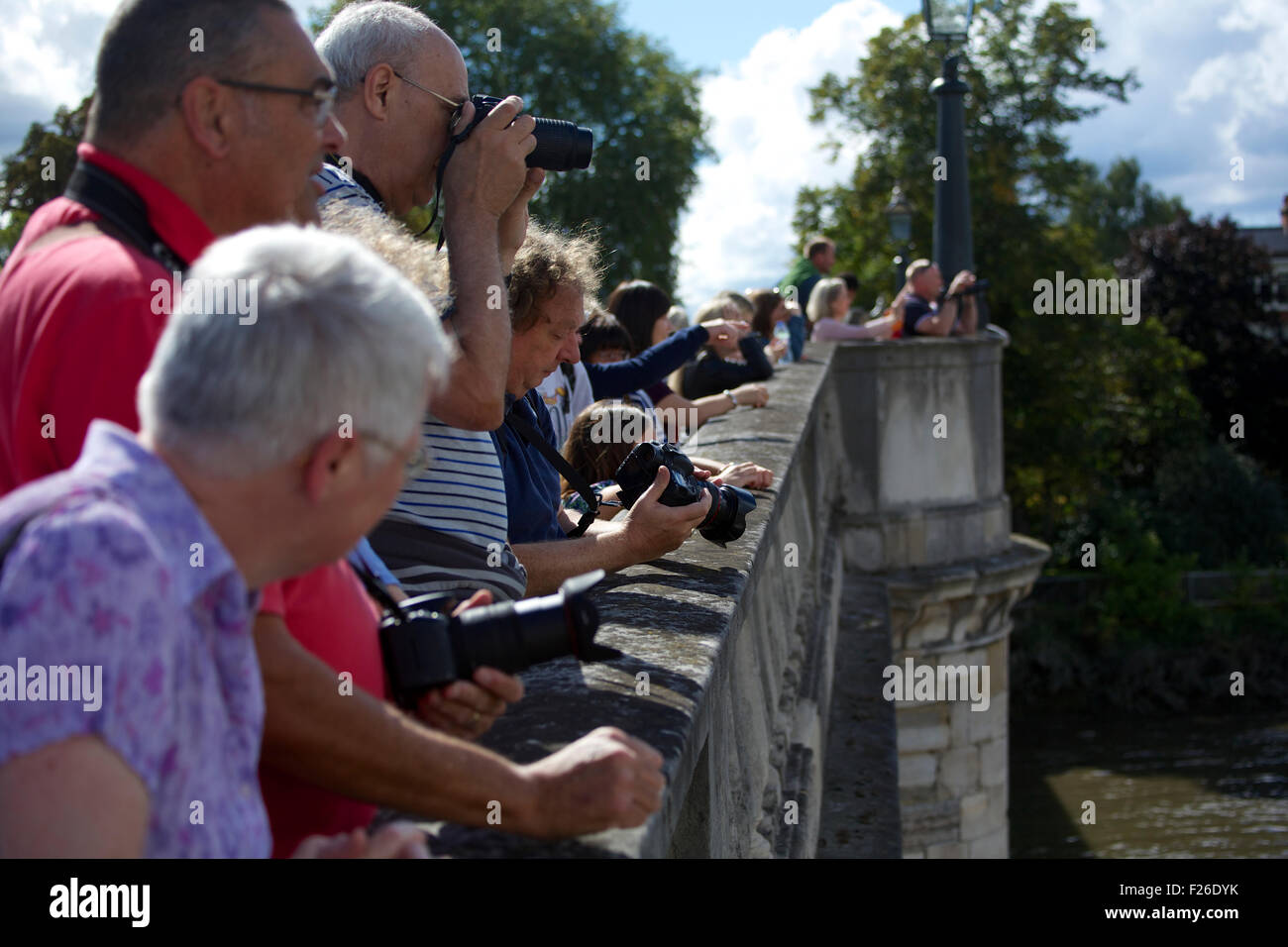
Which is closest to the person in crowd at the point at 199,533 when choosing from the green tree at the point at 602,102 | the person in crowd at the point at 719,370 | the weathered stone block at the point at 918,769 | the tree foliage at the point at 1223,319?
the person in crowd at the point at 719,370

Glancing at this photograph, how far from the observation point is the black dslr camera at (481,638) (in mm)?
1904

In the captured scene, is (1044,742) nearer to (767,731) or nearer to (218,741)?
(767,731)

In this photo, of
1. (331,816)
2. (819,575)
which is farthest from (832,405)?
(331,816)

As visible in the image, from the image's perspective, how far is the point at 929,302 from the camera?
13.0m

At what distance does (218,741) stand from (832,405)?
1045cm

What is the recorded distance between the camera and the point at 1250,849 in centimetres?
2217

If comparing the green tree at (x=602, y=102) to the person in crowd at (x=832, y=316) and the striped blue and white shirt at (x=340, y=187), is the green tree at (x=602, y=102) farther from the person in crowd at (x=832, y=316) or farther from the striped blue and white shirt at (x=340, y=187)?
the striped blue and white shirt at (x=340, y=187)

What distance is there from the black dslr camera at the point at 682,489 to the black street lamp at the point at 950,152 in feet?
31.4

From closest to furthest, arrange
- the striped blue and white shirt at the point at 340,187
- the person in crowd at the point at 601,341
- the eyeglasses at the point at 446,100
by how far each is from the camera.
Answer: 1. the striped blue and white shirt at the point at 340,187
2. the eyeglasses at the point at 446,100
3. the person in crowd at the point at 601,341

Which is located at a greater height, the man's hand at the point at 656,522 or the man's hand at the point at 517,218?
the man's hand at the point at 517,218

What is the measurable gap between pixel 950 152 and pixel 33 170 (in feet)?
31.7

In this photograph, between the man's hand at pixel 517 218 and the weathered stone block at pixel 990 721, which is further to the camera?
the weathered stone block at pixel 990 721

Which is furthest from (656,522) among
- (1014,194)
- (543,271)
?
(1014,194)

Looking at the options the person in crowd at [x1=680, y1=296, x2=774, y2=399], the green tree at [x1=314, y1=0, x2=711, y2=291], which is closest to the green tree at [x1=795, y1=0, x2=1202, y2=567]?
the green tree at [x1=314, y1=0, x2=711, y2=291]
